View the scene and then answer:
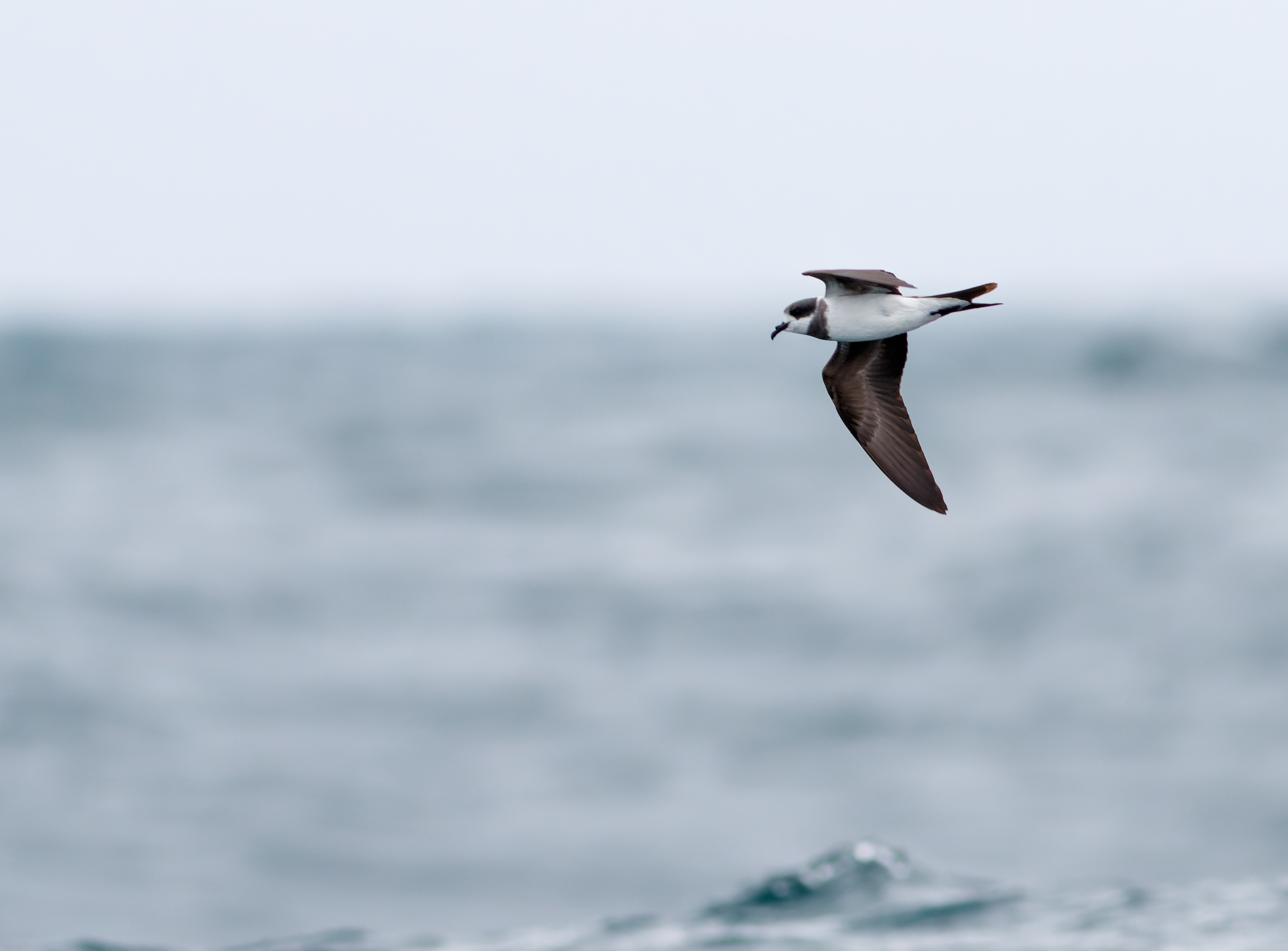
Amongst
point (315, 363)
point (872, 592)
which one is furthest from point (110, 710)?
point (315, 363)

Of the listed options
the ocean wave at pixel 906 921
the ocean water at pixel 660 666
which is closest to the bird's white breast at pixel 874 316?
the ocean wave at pixel 906 921

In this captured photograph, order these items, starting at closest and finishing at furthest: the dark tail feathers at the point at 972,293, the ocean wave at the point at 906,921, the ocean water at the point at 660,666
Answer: the dark tail feathers at the point at 972,293, the ocean wave at the point at 906,921, the ocean water at the point at 660,666

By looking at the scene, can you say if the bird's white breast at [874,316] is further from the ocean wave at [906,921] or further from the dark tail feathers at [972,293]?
the ocean wave at [906,921]

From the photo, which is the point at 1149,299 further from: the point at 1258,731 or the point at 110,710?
the point at 110,710

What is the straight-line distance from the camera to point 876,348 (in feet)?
31.0

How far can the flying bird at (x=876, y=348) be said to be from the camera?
25.5 ft

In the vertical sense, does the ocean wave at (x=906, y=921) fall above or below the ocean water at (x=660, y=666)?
below

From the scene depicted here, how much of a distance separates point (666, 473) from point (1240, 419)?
15558mm

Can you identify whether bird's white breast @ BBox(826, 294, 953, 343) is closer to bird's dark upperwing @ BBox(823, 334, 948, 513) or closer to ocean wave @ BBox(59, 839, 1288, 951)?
bird's dark upperwing @ BBox(823, 334, 948, 513)

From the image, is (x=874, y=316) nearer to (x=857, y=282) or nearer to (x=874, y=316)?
(x=874, y=316)

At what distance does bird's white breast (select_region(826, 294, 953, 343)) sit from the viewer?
7969 millimetres

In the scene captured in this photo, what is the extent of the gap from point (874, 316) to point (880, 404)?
126 centimetres

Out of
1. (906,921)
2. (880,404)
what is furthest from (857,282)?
(906,921)

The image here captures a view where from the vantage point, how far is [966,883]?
63.5 feet
